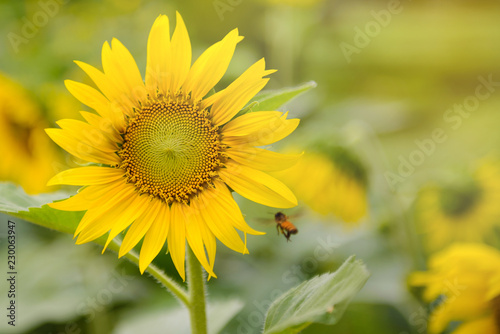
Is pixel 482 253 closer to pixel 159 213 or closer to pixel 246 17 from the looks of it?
pixel 159 213

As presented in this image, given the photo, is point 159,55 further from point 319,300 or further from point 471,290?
point 471,290

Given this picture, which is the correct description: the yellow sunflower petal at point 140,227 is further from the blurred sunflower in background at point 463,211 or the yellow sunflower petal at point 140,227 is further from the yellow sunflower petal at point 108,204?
the blurred sunflower in background at point 463,211

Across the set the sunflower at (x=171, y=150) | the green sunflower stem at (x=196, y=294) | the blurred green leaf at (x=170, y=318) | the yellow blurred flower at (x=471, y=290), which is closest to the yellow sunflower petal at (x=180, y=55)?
the sunflower at (x=171, y=150)

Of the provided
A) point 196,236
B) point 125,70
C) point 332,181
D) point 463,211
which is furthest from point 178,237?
point 463,211

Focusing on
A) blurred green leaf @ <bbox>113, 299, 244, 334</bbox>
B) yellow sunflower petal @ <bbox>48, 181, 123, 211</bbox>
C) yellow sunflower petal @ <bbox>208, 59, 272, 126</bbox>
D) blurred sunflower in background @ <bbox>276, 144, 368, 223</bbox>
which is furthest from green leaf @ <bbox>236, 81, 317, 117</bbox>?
blurred sunflower in background @ <bbox>276, 144, 368, 223</bbox>

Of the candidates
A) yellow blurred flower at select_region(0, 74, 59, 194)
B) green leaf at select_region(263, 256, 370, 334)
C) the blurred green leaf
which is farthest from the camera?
yellow blurred flower at select_region(0, 74, 59, 194)

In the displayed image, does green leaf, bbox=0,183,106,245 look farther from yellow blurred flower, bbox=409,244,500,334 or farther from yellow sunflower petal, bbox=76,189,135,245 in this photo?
yellow blurred flower, bbox=409,244,500,334
